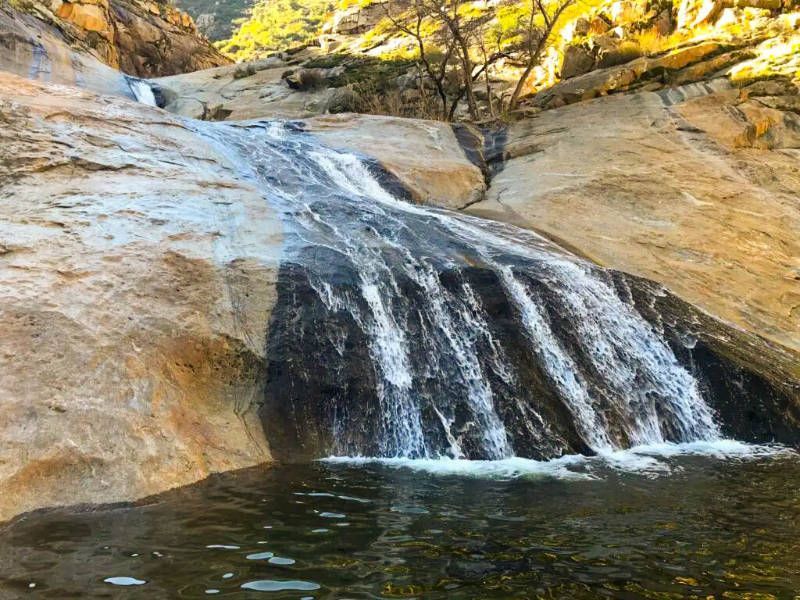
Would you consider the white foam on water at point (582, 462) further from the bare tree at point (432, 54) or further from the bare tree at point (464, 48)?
the bare tree at point (432, 54)

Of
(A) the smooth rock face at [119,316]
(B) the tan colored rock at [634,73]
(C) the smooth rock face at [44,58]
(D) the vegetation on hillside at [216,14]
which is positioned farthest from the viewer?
(D) the vegetation on hillside at [216,14]

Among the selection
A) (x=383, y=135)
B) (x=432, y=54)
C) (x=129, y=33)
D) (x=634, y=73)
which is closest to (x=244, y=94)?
(x=432, y=54)

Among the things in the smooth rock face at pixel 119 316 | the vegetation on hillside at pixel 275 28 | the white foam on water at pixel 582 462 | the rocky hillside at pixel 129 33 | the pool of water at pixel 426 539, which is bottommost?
the white foam on water at pixel 582 462

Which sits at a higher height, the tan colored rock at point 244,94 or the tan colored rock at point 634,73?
the tan colored rock at point 244,94

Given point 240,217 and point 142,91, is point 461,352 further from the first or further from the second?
point 142,91

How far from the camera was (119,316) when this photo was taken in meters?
7.25

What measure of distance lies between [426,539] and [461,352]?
13.5ft

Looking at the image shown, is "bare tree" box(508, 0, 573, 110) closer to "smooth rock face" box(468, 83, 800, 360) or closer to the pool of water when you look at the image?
"smooth rock face" box(468, 83, 800, 360)

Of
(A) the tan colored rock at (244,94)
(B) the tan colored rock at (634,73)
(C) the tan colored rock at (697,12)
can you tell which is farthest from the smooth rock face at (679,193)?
(A) the tan colored rock at (244,94)

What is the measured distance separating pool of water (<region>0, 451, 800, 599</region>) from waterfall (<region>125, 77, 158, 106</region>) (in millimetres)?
22298

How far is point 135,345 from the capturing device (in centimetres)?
707

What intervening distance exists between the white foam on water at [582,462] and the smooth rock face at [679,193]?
3.50 meters

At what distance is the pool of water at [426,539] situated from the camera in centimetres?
394

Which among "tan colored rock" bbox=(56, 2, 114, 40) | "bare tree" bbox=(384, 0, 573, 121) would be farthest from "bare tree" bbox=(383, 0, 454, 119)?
"tan colored rock" bbox=(56, 2, 114, 40)
